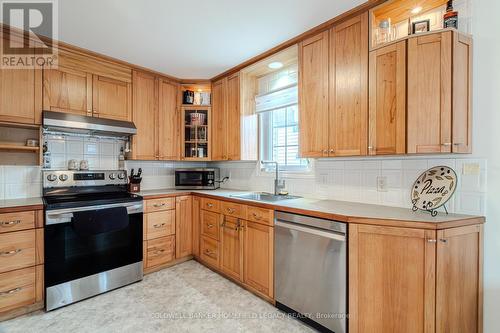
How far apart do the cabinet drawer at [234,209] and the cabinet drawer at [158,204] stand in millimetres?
744

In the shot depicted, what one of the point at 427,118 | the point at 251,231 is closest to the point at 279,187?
the point at 251,231

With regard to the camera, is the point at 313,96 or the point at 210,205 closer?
the point at 313,96

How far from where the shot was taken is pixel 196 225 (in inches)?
128

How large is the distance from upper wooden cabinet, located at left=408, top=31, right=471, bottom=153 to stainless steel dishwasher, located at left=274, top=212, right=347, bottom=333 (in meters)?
0.83

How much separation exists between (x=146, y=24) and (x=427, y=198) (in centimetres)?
270

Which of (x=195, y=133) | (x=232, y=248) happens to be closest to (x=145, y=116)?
(x=195, y=133)

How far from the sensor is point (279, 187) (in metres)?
2.84

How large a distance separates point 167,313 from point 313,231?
4.81ft

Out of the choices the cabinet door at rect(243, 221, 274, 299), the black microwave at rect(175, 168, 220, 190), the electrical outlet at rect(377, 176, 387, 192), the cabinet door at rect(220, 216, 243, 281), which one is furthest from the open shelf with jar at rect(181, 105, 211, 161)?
the electrical outlet at rect(377, 176, 387, 192)

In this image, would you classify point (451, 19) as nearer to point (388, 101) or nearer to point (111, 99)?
point (388, 101)

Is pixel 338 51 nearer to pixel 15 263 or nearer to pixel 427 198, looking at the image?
pixel 427 198

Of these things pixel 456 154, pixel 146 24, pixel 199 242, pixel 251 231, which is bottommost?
pixel 199 242

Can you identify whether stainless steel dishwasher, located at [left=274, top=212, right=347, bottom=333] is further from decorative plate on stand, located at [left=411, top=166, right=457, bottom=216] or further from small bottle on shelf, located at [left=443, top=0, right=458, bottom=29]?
small bottle on shelf, located at [left=443, top=0, right=458, bottom=29]

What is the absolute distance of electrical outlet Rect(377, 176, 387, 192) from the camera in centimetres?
209
